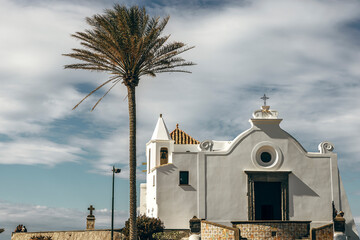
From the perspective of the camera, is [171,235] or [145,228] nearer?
[145,228]

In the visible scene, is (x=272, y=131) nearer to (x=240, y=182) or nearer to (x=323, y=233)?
(x=240, y=182)

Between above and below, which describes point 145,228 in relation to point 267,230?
above

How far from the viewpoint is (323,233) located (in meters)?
36.3

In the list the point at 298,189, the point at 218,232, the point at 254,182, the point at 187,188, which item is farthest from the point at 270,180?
the point at 218,232

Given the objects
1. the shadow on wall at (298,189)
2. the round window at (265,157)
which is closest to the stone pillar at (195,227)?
the round window at (265,157)

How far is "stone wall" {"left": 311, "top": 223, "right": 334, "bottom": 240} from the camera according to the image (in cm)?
3606

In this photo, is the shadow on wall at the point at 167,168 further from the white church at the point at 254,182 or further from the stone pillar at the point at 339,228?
the stone pillar at the point at 339,228

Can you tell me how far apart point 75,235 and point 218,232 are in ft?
39.7

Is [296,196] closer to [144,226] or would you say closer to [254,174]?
[254,174]

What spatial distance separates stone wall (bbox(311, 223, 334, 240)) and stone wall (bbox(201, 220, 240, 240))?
5.49 m

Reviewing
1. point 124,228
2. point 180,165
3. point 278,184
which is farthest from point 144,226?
point 278,184

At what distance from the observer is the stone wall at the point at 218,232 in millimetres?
35281

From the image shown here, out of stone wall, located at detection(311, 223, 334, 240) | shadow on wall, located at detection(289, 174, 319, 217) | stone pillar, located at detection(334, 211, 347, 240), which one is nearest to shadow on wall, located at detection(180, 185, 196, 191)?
shadow on wall, located at detection(289, 174, 319, 217)

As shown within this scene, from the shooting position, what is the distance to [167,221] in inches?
1630
